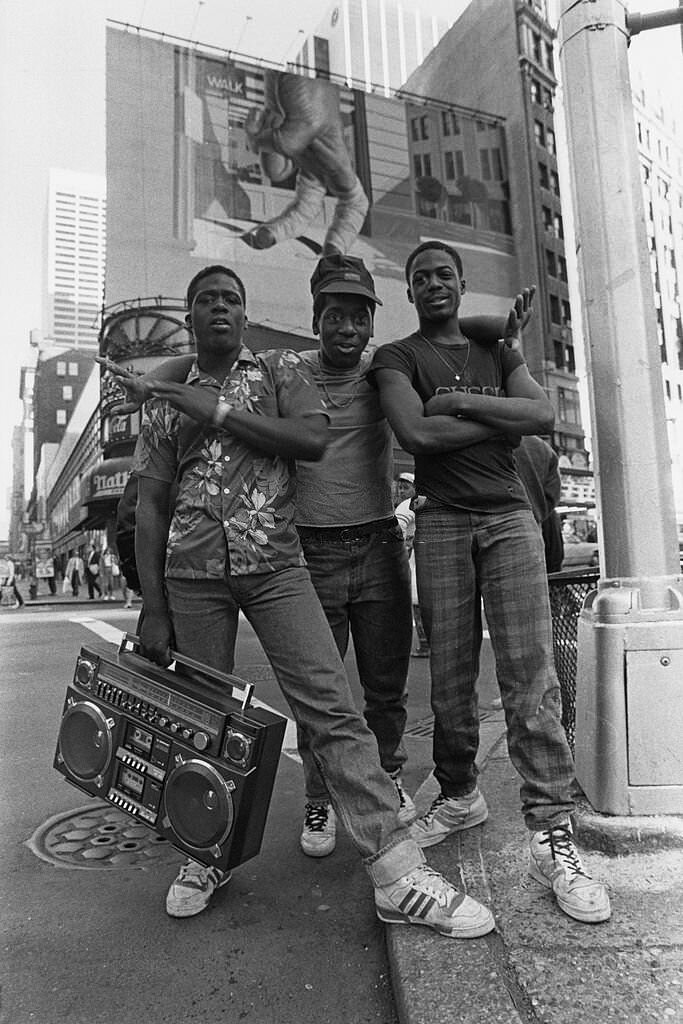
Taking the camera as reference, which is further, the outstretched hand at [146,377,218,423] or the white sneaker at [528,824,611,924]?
the outstretched hand at [146,377,218,423]

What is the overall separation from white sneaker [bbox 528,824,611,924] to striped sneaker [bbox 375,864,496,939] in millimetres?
224

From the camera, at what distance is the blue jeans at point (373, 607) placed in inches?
112

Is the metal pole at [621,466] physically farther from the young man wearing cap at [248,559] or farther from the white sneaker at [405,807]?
the young man wearing cap at [248,559]

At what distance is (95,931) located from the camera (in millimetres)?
2408

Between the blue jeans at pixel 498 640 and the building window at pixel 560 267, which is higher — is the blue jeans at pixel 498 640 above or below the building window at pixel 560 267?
below

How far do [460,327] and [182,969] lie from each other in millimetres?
2265

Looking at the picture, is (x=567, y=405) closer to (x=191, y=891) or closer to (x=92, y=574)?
(x=92, y=574)

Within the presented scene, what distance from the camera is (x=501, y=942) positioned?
203cm

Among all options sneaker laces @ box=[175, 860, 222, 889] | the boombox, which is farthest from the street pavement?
the boombox

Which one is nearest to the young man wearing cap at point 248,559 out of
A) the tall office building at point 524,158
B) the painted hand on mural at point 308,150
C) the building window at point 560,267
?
the painted hand on mural at point 308,150

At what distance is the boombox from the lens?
218 cm

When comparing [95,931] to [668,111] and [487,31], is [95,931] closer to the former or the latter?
[668,111]

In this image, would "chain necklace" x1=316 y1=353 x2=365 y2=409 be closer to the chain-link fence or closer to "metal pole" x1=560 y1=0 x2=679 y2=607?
"metal pole" x1=560 y1=0 x2=679 y2=607

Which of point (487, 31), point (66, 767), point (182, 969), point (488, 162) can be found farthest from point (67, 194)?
point (487, 31)
